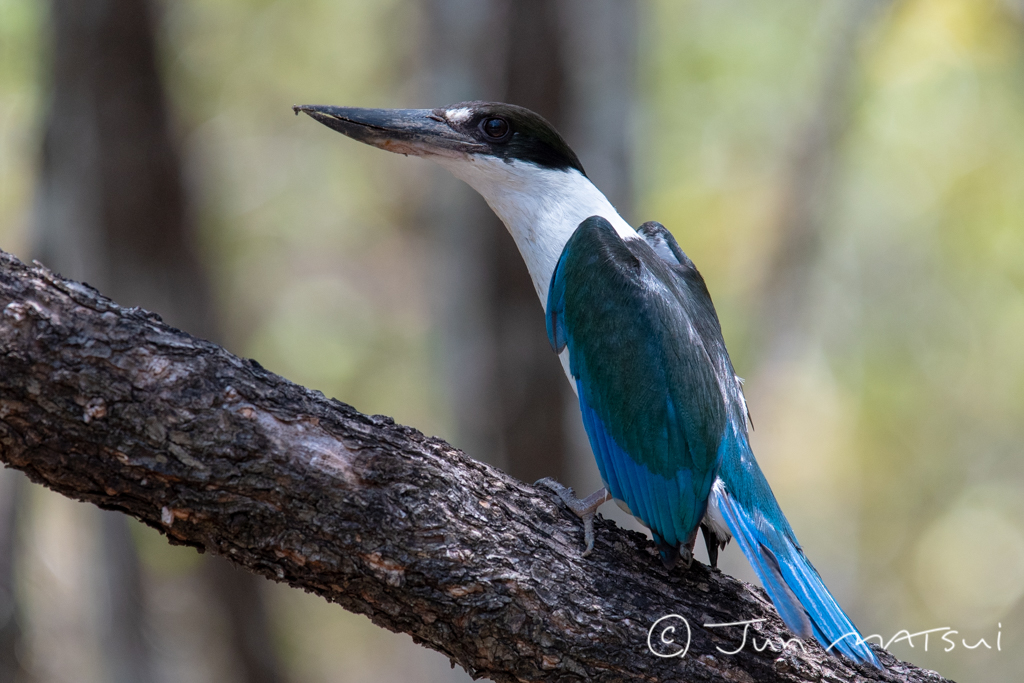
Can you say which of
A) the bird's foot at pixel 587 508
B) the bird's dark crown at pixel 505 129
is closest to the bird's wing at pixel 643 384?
the bird's foot at pixel 587 508

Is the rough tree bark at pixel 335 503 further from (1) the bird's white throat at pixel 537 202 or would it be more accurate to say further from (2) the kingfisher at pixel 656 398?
(1) the bird's white throat at pixel 537 202

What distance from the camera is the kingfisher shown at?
116 inches

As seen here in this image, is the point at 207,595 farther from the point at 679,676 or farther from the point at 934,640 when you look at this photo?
the point at 934,640

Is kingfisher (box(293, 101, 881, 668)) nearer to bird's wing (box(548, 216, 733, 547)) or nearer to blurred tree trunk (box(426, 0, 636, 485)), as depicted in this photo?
bird's wing (box(548, 216, 733, 547))

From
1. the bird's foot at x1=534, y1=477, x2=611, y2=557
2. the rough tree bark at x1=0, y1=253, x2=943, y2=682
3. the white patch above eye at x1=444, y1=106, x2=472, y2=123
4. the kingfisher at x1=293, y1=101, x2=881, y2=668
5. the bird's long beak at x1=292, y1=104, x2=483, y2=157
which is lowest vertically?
the rough tree bark at x1=0, y1=253, x2=943, y2=682

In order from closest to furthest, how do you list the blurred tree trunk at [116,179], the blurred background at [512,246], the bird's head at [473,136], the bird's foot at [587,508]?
the bird's foot at [587,508], the bird's head at [473,136], the blurred tree trunk at [116,179], the blurred background at [512,246]

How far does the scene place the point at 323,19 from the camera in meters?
14.7

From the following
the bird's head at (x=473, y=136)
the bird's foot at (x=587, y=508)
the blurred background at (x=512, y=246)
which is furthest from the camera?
the blurred background at (x=512, y=246)

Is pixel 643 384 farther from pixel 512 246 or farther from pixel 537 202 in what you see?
pixel 512 246

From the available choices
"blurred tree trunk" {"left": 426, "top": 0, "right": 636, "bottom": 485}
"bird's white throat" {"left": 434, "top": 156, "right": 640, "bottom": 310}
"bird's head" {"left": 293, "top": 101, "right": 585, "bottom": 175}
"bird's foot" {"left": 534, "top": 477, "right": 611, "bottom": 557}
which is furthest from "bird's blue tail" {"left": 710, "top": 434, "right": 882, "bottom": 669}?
"blurred tree trunk" {"left": 426, "top": 0, "right": 636, "bottom": 485}

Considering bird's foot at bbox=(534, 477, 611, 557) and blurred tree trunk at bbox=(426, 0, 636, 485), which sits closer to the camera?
bird's foot at bbox=(534, 477, 611, 557)

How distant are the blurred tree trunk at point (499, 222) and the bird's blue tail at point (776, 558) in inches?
121

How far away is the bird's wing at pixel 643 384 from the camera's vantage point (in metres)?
3.09

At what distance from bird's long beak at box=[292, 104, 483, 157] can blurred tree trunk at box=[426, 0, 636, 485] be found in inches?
97.1
